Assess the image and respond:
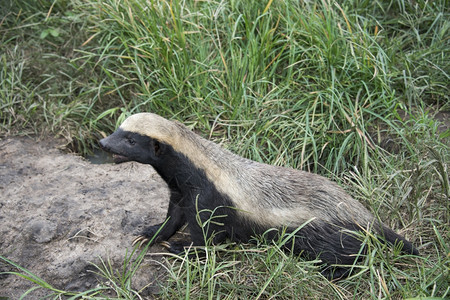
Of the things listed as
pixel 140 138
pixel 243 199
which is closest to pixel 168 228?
pixel 243 199

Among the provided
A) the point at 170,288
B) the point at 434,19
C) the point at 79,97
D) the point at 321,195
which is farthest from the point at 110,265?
the point at 434,19

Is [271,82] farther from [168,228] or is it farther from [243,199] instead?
[168,228]

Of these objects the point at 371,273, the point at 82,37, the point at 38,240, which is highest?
the point at 82,37

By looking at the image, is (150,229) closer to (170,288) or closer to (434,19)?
(170,288)

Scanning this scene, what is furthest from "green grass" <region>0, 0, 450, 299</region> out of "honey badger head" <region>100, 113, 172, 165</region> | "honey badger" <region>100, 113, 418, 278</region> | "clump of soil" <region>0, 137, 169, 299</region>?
"honey badger head" <region>100, 113, 172, 165</region>

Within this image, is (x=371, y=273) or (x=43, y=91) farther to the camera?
A: (x=43, y=91)

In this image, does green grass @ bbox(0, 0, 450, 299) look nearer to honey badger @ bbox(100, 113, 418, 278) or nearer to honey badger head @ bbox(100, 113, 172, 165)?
honey badger @ bbox(100, 113, 418, 278)

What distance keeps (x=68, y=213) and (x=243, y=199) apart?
5.11ft

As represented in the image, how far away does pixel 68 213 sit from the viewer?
4.44 meters

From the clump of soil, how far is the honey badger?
70 cm

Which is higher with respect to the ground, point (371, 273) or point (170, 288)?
point (371, 273)

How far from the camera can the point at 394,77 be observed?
17.6 ft

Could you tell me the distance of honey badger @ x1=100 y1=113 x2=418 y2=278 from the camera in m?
3.79

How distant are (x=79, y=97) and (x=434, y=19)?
4050 mm
